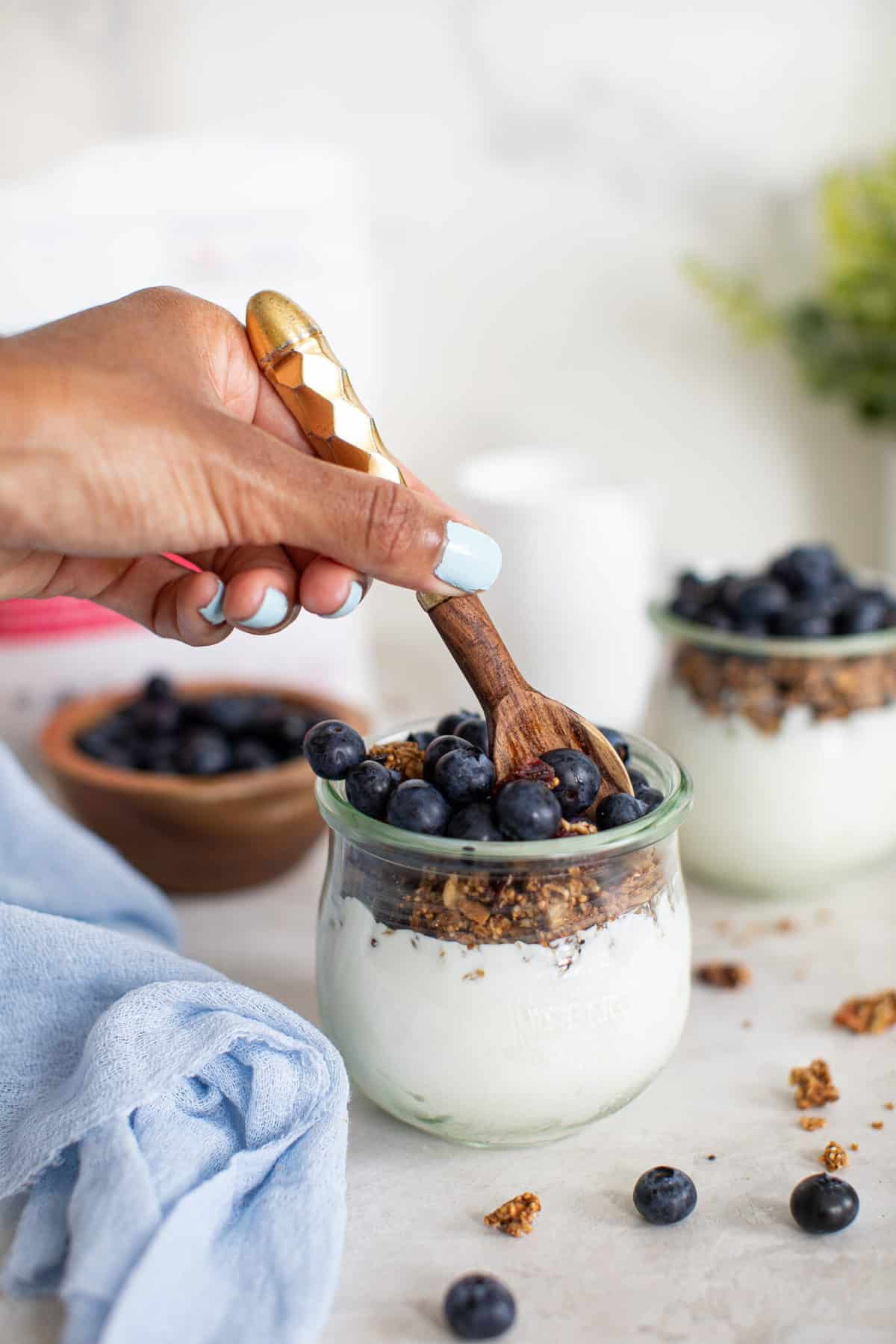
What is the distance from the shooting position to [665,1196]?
0.68 metres

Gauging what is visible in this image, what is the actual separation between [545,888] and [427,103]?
45.2 inches

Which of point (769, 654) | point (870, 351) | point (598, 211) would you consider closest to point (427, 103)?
point (598, 211)

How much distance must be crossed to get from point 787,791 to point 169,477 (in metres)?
0.60

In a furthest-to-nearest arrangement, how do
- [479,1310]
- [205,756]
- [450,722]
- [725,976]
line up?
[205,756] → [725,976] → [450,722] → [479,1310]

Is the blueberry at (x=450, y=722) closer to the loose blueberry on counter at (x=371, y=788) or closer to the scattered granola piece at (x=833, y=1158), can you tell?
the loose blueberry on counter at (x=371, y=788)

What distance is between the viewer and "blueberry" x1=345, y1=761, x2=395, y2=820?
707 millimetres

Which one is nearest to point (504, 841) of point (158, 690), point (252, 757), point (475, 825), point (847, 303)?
point (475, 825)

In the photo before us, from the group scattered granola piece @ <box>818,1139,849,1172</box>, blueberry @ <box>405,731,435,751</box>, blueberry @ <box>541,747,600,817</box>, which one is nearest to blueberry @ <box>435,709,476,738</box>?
blueberry @ <box>405,731,435,751</box>

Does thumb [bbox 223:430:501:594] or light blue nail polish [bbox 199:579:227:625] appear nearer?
thumb [bbox 223:430:501:594]

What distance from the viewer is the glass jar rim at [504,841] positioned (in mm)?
659

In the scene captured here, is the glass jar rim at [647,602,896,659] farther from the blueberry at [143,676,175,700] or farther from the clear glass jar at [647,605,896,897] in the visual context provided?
the blueberry at [143,676,175,700]

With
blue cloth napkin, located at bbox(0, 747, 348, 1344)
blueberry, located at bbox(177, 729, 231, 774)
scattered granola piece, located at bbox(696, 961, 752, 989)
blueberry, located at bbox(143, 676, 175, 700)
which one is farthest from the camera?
blueberry, located at bbox(143, 676, 175, 700)

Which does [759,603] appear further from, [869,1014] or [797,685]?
[869,1014]

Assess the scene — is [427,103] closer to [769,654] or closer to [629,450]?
[629,450]
